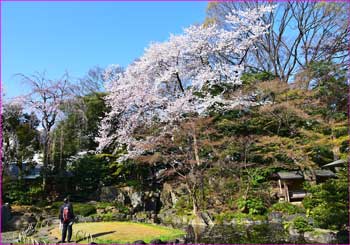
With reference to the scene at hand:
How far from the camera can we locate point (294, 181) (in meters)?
14.5

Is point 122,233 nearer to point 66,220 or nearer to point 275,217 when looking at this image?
point 66,220

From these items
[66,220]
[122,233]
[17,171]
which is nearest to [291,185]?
[122,233]

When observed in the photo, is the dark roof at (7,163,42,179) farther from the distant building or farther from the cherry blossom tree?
the cherry blossom tree

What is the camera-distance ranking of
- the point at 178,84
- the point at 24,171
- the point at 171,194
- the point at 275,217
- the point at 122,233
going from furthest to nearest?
the point at 178,84, the point at 171,194, the point at 24,171, the point at 275,217, the point at 122,233

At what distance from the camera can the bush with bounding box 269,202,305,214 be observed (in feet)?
39.7

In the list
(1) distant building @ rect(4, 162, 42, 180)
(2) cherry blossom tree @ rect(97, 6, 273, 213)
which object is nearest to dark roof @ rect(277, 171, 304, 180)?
(2) cherry blossom tree @ rect(97, 6, 273, 213)

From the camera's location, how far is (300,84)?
50.6 feet

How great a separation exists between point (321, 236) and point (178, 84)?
1052 cm

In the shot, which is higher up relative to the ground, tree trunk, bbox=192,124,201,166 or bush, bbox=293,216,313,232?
tree trunk, bbox=192,124,201,166

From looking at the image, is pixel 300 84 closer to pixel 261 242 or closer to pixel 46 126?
pixel 261 242

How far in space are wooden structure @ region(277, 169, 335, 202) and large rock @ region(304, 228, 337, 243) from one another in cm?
489

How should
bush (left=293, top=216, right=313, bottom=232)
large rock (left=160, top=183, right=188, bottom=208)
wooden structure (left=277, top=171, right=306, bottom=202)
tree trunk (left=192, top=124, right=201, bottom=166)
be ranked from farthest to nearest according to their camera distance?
large rock (left=160, top=183, right=188, bottom=208) → wooden structure (left=277, top=171, right=306, bottom=202) → tree trunk (left=192, top=124, right=201, bottom=166) → bush (left=293, top=216, right=313, bottom=232)

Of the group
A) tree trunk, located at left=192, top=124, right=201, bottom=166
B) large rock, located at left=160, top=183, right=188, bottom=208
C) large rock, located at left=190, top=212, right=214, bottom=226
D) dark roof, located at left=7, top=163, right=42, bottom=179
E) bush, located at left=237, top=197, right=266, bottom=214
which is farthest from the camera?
large rock, located at left=160, top=183, right=188, bottom=208

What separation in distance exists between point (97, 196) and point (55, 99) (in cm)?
543
